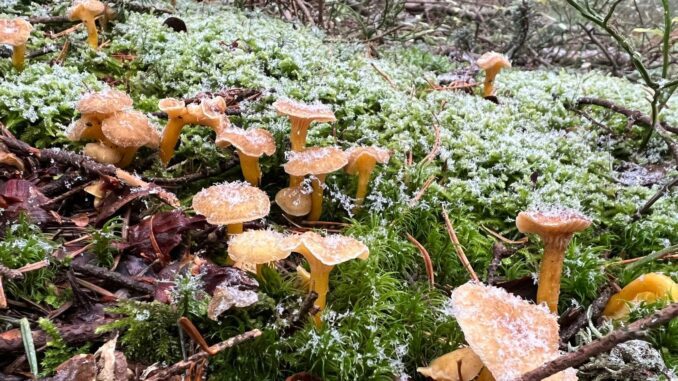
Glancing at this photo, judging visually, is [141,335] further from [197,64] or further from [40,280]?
[197,64]

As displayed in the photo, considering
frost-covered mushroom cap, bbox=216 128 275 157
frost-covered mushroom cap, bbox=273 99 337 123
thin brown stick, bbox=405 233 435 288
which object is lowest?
thin brown stick, bbox=405 233 435 288

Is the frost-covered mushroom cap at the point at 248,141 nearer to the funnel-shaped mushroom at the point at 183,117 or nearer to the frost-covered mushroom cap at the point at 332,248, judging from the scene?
the funnel-shaped mushroom at the point at 183,117

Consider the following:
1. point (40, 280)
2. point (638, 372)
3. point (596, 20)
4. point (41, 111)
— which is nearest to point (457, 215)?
point (638, 372)

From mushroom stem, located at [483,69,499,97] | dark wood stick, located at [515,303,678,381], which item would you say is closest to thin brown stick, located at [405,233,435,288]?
dark wood stick, located at [515,303,678,381]

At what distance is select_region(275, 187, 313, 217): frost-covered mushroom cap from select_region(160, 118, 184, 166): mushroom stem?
663mm

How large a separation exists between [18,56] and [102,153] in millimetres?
1213

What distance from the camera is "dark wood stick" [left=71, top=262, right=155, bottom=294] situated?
202cm

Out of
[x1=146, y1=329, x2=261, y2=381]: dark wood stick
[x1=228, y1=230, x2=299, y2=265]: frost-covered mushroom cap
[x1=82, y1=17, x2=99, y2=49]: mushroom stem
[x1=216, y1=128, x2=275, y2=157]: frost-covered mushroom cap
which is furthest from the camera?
[x1=82, y1=17, x2=99, y2=49]: mushroom stem

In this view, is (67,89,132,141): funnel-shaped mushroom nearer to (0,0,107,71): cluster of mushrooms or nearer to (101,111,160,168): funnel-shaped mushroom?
(101,111,160,168): funnel-shaped mushroom

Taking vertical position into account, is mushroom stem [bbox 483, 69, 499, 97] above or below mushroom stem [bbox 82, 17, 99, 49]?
below

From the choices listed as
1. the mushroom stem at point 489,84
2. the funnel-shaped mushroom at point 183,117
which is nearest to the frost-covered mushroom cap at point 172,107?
the funnel-shaped mushroom at point 183,117

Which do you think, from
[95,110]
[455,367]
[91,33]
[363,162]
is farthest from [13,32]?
[455,367]

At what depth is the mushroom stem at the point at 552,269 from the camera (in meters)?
2.09

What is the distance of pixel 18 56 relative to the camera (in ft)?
10.5
